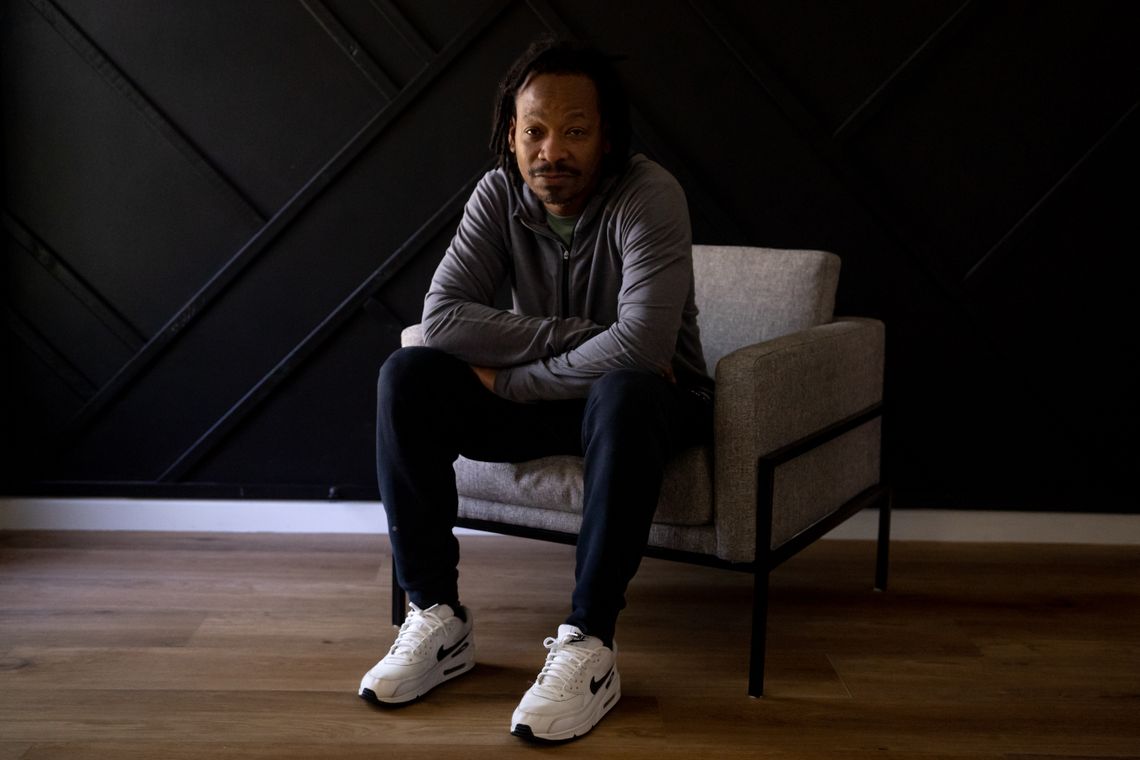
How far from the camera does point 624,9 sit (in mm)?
2848

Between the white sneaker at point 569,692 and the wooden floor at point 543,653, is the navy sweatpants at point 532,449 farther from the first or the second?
the wooden floor at point 543,653

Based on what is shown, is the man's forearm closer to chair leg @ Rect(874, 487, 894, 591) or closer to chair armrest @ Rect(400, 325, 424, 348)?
chair armrest @ Rect(400, 325, 424, 348)

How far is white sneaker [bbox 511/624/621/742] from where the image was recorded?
1858mm

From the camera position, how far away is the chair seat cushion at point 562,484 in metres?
2.07

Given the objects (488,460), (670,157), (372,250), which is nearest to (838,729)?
(488,460)

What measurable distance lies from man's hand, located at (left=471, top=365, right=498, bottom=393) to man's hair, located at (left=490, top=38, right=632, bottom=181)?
45 centimetres

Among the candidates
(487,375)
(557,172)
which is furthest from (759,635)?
(557,172)

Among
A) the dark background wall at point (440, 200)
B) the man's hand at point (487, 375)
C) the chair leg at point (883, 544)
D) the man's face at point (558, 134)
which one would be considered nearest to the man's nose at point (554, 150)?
the man's face at point (558, 134)

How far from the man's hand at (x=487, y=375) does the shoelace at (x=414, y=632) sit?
0.43 meters

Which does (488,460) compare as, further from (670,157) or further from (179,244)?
(179,244)

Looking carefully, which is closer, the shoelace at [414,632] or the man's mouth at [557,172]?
the shoelace at [414,632]

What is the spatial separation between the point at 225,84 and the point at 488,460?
1359 mm

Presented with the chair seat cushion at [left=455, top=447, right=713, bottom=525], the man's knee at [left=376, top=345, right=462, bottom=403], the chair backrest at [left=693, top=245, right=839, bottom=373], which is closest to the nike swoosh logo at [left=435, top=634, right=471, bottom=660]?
the chair seat cushion at [left=455, top=447, right=713, bottom=525]

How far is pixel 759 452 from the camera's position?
79.8 inches
